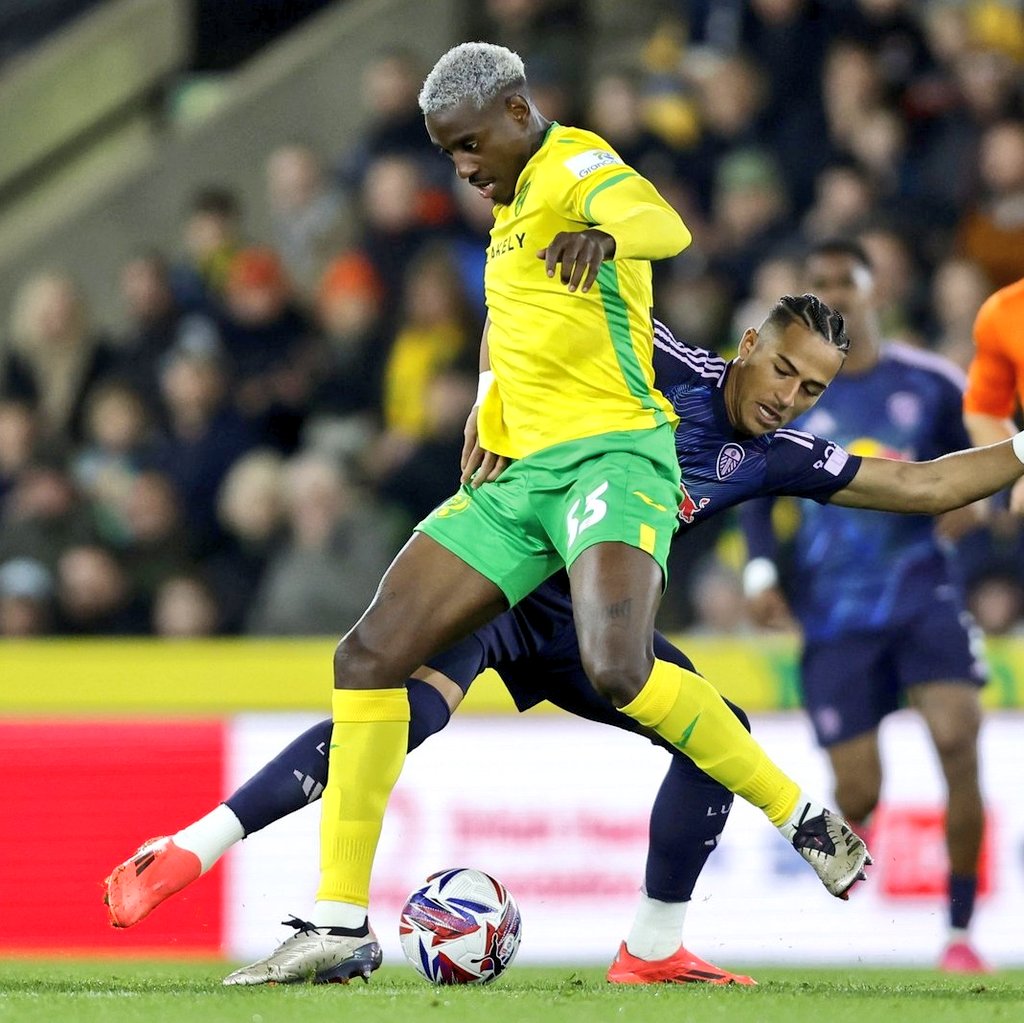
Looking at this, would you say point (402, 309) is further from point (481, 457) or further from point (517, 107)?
point (517, 107)

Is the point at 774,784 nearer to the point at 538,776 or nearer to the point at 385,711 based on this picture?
the point at 385,711

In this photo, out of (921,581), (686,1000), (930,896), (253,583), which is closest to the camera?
(686,1000)

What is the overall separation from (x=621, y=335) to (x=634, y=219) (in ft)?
1.64

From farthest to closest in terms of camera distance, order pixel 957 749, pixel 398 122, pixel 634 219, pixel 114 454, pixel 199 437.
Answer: pixel 398 122 < pixel 114 454 < pixel 199 437 < pixel 957 749 < pixel 634 219

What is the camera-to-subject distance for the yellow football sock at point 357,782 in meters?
5.06

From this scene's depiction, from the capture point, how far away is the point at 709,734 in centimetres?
502

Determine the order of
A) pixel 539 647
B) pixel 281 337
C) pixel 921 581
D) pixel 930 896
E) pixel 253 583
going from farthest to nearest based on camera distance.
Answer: pixel 281 337 < pixel 253 583 < pixel 930 896 < pixel 921 581 < pixel 539 647

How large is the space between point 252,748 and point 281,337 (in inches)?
123

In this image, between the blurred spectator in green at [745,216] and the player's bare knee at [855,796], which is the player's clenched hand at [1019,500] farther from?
the blurred spectator in green at [745,216]

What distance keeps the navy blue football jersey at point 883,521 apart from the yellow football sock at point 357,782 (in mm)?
2798

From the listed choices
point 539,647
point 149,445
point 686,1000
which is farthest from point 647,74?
point 686,1000

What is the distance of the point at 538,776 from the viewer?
8141 millimetres

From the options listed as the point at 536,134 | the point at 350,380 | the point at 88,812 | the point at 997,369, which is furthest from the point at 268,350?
the point at 536,134

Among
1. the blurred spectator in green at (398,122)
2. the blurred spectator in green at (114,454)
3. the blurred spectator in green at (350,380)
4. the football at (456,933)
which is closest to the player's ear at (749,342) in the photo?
the football at (456,933)
